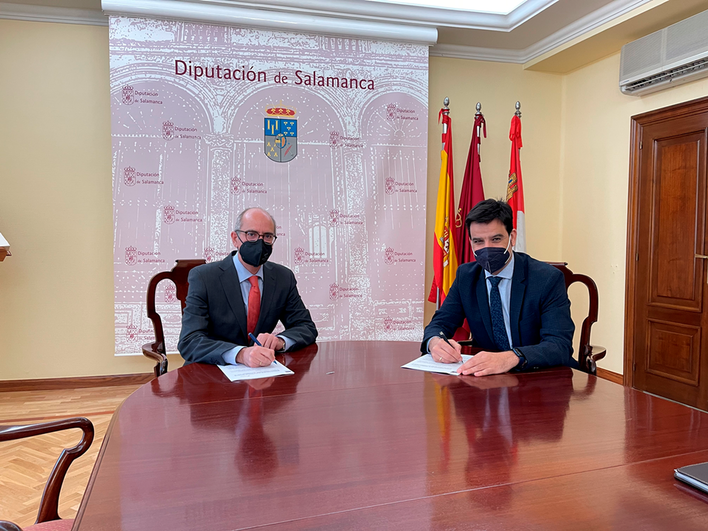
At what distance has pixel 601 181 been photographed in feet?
14.8

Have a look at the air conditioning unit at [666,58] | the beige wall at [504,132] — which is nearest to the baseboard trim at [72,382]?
the beige wall at [504,132]

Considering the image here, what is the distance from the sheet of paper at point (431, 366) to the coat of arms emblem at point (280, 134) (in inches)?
104

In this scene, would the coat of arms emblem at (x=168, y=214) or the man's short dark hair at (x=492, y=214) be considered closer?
the man's short dark hair at (x=492, y=214)

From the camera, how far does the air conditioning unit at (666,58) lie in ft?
11.4

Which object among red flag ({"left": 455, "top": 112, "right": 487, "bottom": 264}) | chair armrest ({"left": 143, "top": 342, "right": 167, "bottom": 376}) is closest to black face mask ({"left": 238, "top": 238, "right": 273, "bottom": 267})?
chair armrest ({"left": 143, "top": 342, "right": 167, "bottom": 376})

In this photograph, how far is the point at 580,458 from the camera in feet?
3.37

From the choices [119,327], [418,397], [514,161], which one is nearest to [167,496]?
[418,397]

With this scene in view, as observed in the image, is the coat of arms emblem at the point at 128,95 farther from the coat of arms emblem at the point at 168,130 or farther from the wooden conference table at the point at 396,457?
the wooden conference table at the point at 396,457

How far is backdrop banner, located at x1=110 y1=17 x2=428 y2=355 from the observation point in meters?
3.86

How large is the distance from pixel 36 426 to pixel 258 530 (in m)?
0.79

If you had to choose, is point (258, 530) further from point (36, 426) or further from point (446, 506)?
point (36, 426)

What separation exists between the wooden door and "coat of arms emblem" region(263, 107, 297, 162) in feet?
9.02

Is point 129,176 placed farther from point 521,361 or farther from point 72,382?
point 521,361

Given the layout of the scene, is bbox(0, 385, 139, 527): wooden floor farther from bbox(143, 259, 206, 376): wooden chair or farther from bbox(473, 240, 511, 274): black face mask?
bbox(473, 240, 511, 274): black face mask
